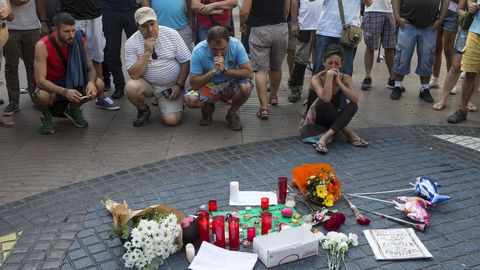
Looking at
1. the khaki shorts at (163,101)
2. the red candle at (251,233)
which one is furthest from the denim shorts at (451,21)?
the red candle at (251,233)

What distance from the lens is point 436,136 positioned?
525cm

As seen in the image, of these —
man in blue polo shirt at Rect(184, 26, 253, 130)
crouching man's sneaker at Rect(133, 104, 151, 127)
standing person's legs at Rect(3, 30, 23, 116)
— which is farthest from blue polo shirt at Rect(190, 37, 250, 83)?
standing person's legs at Rect(3, 30, 23, 116)

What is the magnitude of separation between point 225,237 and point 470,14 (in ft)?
13.9

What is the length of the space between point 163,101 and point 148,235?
2784 mm

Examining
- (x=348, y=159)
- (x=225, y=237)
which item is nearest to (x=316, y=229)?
(x=225, y=237)

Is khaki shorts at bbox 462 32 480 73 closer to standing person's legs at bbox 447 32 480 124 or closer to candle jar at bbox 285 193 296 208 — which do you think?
standing person's legs at bbox 447 32 480 124

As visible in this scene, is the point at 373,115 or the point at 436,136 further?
the point at 373,115

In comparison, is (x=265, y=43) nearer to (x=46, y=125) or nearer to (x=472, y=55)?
(x=472, y=55)

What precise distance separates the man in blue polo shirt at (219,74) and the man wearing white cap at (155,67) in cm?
22

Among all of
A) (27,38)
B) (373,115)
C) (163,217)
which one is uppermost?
(27,38)

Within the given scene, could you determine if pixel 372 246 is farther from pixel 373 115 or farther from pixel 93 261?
pixel 373 115

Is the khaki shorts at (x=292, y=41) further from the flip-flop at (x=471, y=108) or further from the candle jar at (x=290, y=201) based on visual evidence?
the candle jar at (x=290, y=201)

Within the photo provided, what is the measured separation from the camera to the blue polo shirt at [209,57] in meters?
5.10

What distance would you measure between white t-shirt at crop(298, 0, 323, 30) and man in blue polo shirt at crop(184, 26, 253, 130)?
1622 millimetres
